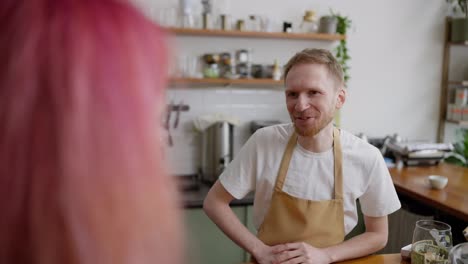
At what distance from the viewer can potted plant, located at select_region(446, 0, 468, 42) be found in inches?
131

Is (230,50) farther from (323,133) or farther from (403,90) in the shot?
(323,133)

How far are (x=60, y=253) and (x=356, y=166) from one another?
131cm

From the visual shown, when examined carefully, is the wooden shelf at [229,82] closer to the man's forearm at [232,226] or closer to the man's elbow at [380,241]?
the man's forearm at [232,226]

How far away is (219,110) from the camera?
3.13 metres

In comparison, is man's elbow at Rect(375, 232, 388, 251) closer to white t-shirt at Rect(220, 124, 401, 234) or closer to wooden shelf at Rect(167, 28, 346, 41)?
white t-shirt at Rect(220, 124, 401, 234)

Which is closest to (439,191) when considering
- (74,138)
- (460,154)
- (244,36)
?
(460,154)

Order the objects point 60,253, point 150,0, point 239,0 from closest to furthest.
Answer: point 60,253, point 150,0, point 239,0

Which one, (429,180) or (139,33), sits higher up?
(139,33)

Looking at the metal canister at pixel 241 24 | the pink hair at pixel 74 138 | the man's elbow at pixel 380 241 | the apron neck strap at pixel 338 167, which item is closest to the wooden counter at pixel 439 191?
the man's elbow at pixel 380 241

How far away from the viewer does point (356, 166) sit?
59.0 inches

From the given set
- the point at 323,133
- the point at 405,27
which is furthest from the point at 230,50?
the point at 323,133

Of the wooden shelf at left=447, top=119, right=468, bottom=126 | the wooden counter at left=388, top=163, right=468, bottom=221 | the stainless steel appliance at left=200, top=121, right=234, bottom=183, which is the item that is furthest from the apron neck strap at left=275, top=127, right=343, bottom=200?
the wooden shelf at left=447, top=119, right=468, bottom=126

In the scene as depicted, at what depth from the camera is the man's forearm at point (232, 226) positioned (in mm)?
1397

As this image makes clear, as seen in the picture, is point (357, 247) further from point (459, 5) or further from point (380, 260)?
point (459, 5)
